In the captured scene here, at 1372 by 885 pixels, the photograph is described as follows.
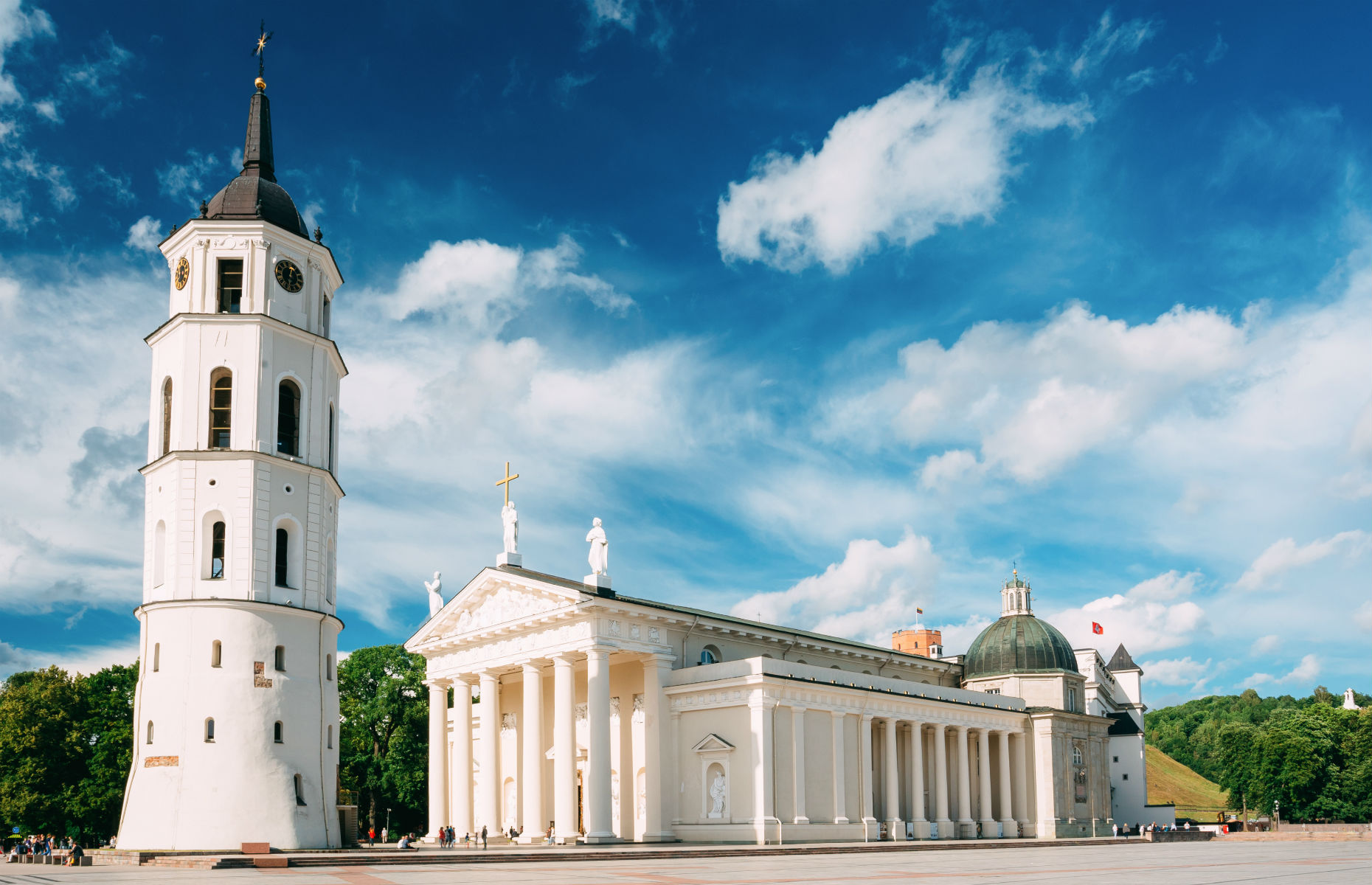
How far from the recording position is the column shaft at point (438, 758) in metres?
52.8

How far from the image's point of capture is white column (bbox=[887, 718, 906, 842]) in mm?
50844

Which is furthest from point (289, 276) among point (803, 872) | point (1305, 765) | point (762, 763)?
point (1305, 765)

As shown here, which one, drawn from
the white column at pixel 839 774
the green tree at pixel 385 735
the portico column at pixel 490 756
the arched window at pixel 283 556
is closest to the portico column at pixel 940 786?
the white column at pixel 839 774

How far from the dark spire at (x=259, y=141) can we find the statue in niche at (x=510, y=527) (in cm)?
1760

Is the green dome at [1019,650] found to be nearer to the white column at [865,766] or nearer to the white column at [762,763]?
the white column at [865,766]

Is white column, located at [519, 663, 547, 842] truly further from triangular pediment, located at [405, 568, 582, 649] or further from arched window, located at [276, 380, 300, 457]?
arched window, located at [276, 380, 300, 457]

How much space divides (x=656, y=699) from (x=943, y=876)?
2529 centimetres

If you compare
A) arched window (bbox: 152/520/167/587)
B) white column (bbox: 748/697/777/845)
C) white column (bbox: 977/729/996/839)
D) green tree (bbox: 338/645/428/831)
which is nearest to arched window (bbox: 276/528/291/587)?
arched window (bbox: 152/520/167/587)

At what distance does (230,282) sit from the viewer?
1549 inches

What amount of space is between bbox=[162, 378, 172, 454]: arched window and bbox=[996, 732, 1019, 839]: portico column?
44264mm

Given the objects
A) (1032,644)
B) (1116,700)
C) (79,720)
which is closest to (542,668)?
(79,720)

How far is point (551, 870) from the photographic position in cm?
2719

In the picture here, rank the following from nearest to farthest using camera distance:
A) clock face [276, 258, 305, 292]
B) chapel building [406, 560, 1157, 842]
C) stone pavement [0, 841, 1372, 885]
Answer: stone pavement [0, 841, 1372, 885], clock face [276, 258, 305, 292], chapel building [406, 560, 1157, 842]

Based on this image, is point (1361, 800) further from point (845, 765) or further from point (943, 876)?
point (943, 876)
